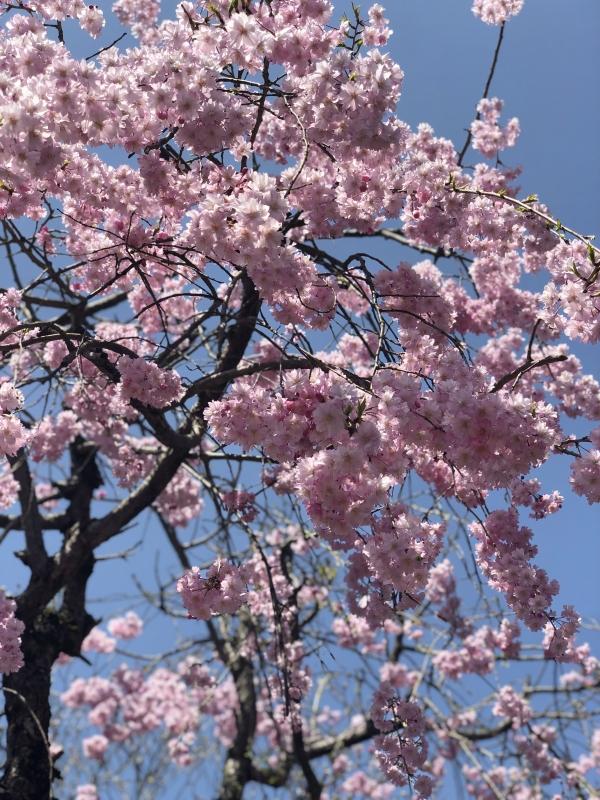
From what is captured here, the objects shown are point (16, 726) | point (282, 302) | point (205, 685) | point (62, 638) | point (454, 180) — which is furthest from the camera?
point (205, 685)

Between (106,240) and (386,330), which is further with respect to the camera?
(106,240)

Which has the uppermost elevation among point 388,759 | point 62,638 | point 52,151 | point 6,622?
point 52,151

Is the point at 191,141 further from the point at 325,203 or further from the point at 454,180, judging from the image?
the point at 454,180

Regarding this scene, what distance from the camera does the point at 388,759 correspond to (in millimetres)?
3262

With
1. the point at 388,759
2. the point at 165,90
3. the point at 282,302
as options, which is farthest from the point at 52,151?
the point at 388,759

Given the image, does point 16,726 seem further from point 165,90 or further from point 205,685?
point 165,90

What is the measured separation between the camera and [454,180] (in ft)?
10.4

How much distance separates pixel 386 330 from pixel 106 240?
71.2 inches

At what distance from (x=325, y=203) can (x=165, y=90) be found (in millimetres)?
971

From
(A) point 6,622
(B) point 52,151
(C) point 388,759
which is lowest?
(C) point 388,759

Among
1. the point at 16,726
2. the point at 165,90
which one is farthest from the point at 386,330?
the point at 16,726

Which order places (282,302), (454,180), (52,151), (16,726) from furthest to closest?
(16,726) → (454,180) → (282,302) → (52,151)

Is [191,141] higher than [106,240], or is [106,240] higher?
[106,240]

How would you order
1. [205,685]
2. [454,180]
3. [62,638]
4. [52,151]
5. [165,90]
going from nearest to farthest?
[52,151] → [165,90] → [454,180] → [62,638] → [205,685]
